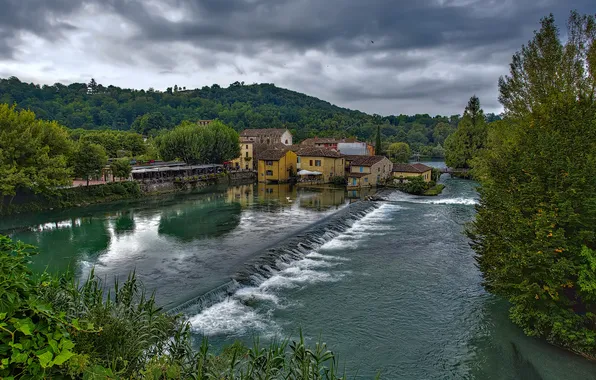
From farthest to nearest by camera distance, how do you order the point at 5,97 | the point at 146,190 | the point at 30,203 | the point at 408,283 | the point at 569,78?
the point at 5,97 → the point at 146,190 → the point at 30,203 → the point at 408,283 → the point at 569,78

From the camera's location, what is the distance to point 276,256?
1858 centimetres

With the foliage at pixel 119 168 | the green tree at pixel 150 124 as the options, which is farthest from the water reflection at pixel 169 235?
the green tree at pixel 150 124

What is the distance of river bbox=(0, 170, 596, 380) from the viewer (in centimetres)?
1087

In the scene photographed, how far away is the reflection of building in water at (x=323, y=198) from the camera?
3494cm

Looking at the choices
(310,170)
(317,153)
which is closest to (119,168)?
(310,170)

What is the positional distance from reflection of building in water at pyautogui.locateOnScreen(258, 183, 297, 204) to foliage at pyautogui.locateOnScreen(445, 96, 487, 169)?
1191 inches

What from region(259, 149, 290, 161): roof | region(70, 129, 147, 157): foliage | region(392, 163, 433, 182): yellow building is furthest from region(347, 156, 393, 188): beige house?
region(70, 129, 147, 157): foliage

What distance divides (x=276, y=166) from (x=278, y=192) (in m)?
8.75

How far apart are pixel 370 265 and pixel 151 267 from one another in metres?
10.3

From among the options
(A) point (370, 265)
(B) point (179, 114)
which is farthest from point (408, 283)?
(B) point (179, 114)

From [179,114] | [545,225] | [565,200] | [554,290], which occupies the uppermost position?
[179,114]

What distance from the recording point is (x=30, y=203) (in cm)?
2975

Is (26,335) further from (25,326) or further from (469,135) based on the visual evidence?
(469,135)

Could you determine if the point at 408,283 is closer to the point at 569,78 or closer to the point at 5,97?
the point at 569,78
